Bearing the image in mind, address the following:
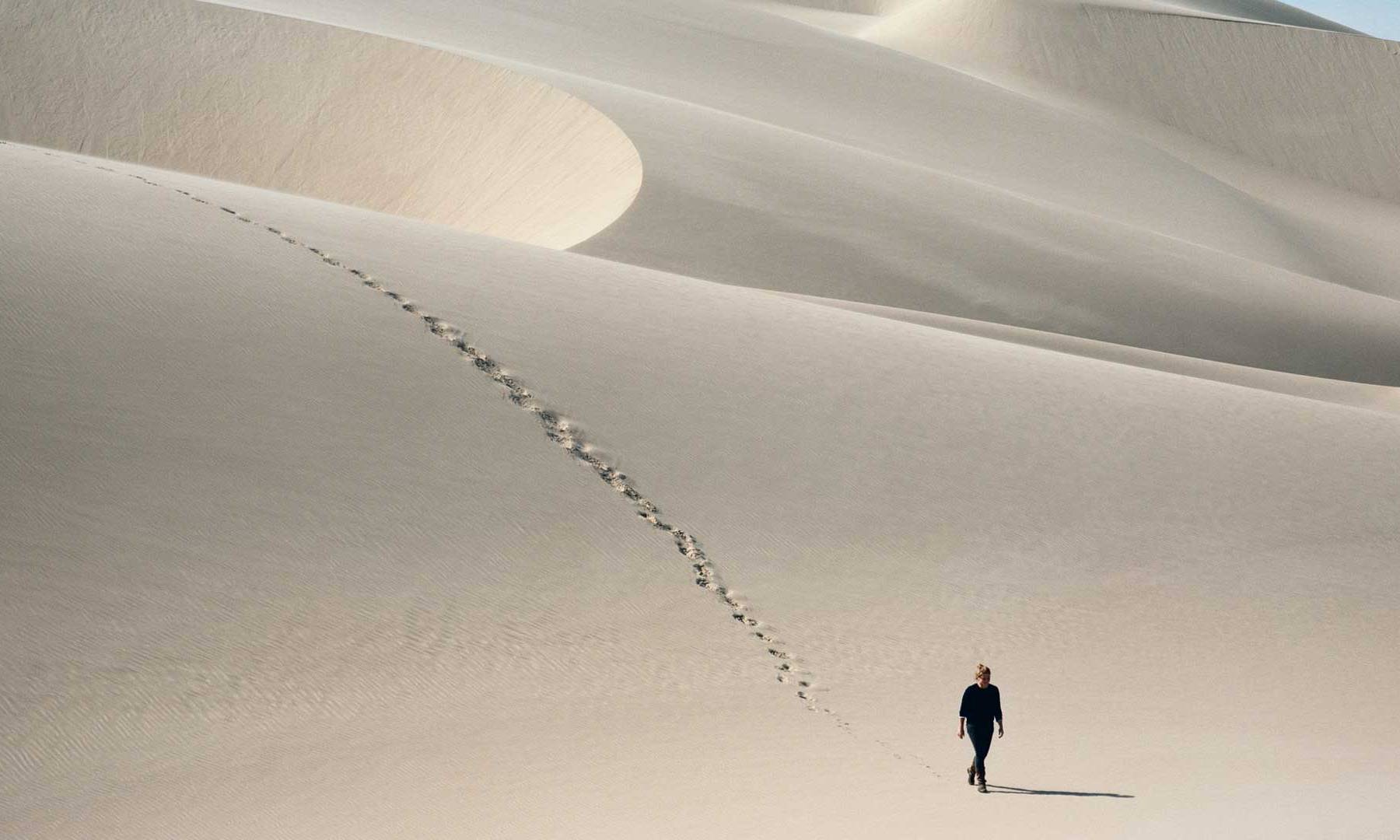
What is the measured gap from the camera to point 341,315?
960cm

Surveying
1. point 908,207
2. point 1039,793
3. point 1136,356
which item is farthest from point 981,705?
point 908,207

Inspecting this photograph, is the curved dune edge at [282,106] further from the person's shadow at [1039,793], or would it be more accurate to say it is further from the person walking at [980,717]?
the person's shadow at [1039,793]

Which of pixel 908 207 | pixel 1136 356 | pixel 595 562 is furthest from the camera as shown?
pixel 908 207

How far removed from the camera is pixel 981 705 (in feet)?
21.8

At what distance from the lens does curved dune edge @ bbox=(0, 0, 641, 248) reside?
19.2 metres

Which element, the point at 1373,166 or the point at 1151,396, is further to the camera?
the point at 1373,166

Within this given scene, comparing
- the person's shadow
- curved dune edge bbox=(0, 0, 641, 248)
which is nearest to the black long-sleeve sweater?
the person's shadow

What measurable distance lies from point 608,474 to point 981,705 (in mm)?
3157

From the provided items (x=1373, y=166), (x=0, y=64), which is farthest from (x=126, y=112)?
(x=1373, y=166)

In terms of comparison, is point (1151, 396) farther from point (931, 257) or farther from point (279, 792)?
point (279, 792)

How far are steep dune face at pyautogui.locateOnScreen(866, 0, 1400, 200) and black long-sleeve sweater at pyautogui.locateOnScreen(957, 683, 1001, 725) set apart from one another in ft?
123

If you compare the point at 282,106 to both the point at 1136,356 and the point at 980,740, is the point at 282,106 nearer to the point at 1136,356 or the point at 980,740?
the point at 1136,356

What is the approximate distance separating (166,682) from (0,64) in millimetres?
17190

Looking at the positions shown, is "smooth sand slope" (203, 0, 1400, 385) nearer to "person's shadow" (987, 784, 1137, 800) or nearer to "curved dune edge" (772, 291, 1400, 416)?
"curved dune edge" (772, 291, 1400, 416)
